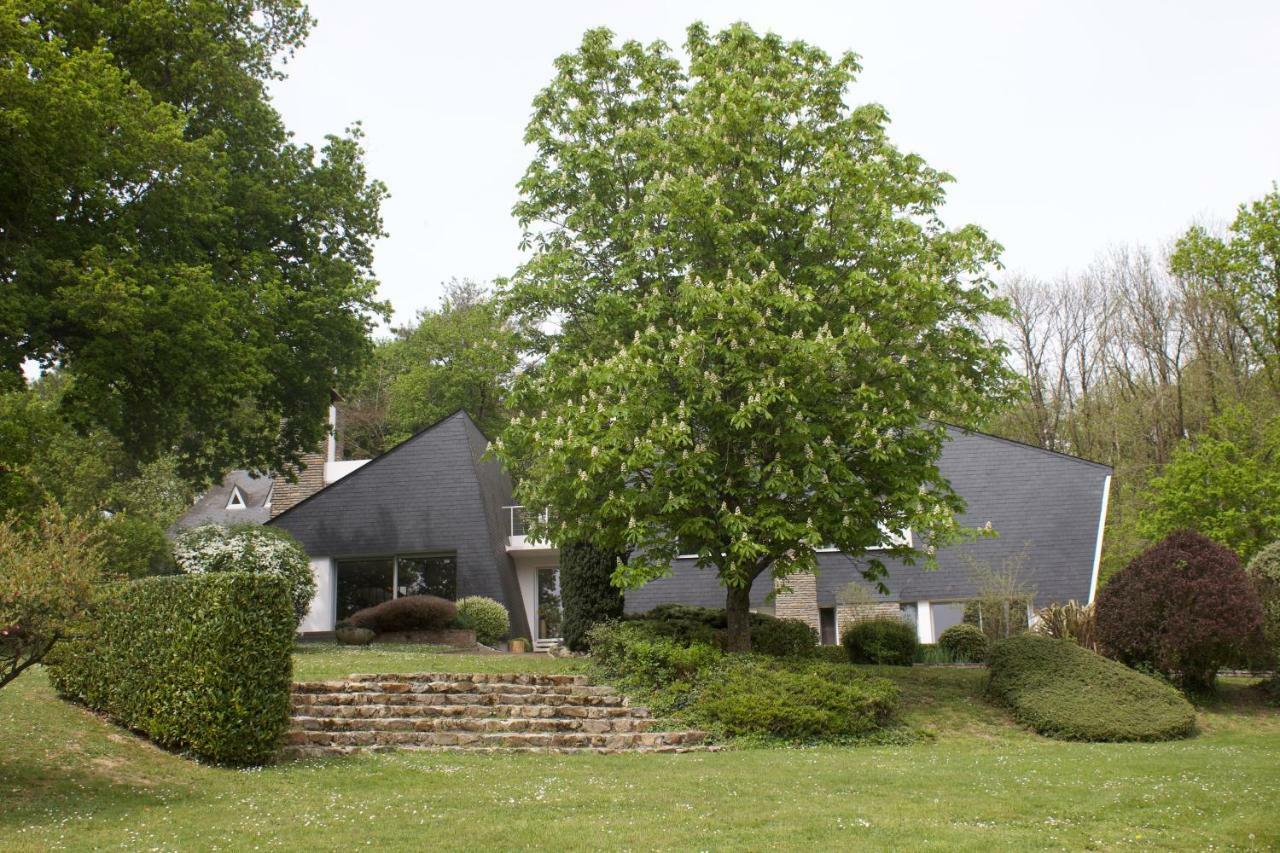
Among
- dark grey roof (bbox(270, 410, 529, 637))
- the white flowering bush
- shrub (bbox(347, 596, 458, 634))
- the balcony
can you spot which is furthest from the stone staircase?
the balcony

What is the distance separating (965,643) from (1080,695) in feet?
22.9

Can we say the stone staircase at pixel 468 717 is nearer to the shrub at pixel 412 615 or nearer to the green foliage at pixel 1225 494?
the shrub at pixel 412 615

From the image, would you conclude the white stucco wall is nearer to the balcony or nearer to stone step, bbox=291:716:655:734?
the balcony

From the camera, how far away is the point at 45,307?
1889cm

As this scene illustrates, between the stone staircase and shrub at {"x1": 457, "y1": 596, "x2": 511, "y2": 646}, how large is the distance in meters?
9.40

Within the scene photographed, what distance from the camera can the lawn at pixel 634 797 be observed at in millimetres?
8734

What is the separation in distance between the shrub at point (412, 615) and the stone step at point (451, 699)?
388 inches

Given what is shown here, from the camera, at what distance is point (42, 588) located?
956cm

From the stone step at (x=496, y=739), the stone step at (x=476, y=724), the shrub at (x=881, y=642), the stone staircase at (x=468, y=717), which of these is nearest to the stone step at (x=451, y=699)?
the stone staircase at (x=468, y=717)

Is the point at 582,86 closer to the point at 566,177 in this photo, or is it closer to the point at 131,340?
the point at 566,177

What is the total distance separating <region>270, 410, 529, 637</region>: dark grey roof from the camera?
28031 millimetres

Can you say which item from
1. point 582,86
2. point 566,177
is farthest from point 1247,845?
Answer: point 582,86

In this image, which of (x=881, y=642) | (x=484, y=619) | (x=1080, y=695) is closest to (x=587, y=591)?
(x=484, y=619)

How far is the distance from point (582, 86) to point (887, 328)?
6.87 meters
